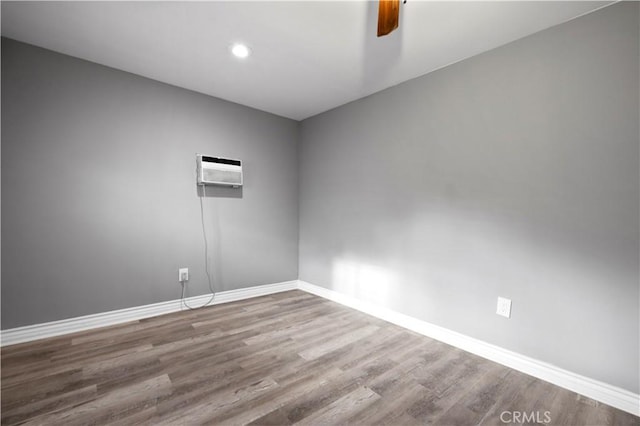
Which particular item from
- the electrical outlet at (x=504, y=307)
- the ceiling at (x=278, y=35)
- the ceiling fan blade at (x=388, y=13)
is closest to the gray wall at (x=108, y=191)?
the ceiling at (x=278, y=35)

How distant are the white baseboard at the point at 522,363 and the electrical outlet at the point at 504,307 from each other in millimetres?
258

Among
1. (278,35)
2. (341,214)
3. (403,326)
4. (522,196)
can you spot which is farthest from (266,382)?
(278,35)

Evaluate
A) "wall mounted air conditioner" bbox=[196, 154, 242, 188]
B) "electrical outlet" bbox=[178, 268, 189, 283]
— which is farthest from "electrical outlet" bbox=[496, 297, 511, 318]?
"electrical outlet" bbox=[178, 268, 189, 283]

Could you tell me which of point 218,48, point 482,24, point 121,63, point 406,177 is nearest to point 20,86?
point 121,63

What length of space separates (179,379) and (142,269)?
4.52 feet

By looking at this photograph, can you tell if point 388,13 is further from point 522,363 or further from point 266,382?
point 522,363

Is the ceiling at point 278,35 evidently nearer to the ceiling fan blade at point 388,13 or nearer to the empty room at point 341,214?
the empty room at point 341,214

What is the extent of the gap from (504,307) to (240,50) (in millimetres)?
2840

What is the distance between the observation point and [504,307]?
205cm

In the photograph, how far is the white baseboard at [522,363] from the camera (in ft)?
5.25

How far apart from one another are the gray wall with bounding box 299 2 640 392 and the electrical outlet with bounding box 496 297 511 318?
0.04 metres

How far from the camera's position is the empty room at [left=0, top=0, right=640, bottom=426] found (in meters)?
1.62

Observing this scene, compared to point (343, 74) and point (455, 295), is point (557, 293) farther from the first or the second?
point (343, 74)

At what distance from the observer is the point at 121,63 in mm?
2490
